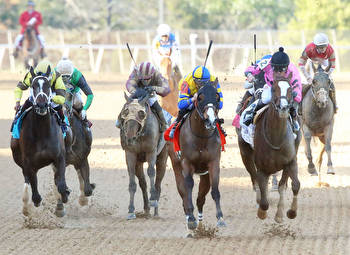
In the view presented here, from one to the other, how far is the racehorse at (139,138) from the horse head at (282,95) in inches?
104

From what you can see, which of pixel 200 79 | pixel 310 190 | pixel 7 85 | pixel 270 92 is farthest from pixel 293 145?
pixel 7 85

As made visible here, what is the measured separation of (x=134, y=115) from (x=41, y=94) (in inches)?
72.4

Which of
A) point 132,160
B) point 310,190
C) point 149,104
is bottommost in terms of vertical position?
point 310,190

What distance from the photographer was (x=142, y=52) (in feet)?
135

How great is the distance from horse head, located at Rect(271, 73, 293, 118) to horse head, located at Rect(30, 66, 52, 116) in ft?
8.95

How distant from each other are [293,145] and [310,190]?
3919 mm

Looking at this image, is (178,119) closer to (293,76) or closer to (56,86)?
(293,76)

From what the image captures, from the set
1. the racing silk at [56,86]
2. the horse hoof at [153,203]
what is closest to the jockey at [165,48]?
the horse hoof at [153,203]

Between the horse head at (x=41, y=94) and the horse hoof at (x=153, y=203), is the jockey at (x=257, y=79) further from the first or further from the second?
the horse head at (x=41, y=94)

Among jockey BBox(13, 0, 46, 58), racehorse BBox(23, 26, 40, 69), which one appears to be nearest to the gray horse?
jockey BBox(13, 0, 46, 58)

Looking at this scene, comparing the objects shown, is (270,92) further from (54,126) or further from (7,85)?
(7,85)

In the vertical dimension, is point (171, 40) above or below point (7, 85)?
above

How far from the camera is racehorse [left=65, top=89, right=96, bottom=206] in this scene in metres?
12.6

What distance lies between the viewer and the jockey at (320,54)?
49.8 feet
